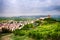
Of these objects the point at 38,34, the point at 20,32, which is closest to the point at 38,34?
the point at 38,34

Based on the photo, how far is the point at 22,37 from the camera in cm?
325

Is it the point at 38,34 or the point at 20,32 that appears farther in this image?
the point at 20,32

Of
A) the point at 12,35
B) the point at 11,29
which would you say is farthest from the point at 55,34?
the point at 11,29

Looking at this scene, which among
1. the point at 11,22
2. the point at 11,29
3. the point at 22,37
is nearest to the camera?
the point at 22,37

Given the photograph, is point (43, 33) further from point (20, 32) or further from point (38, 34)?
point (20, 32)

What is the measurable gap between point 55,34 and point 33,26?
0.82 m

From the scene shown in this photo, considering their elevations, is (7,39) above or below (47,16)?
below

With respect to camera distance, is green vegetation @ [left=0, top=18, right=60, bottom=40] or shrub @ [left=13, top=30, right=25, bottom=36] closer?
green vegetation @ [left=0, top=18, right=60, bottom=40]

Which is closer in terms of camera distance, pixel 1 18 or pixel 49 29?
pixel 49 29

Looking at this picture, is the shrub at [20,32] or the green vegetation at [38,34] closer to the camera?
the green vegetation at [38,34]

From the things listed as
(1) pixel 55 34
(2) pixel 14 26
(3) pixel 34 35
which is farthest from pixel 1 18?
(1) pixel 55 34

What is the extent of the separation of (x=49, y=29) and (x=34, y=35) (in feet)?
1.10

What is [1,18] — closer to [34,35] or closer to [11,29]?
[11,29]

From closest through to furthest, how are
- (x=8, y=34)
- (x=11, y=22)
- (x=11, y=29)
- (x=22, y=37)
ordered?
1. (x=22, y=37)
2. (x=8, y=34)
3. (x=11, y=29)
4. (x=11, y=22)
